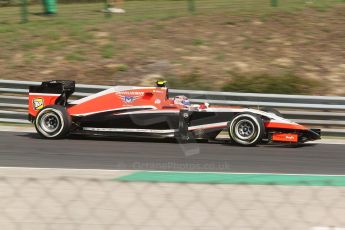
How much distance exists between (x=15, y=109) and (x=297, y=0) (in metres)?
9.72

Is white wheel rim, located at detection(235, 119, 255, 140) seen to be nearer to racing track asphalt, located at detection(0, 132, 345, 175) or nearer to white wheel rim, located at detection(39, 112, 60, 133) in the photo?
racing track asphalt, located at detection(0, 132, 345, 175)

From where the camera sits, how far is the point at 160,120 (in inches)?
434

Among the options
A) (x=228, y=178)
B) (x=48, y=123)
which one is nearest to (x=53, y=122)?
(x=48, y=123)

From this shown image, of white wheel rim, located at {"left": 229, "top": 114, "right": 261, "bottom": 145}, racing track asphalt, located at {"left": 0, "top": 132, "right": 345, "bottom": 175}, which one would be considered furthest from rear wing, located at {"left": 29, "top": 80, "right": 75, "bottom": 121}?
white wheel rim, located at {"left": 229, "top": 114, "right": 261, "bottom": 145}

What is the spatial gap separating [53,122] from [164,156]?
2.32m

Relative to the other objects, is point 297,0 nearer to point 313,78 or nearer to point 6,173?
point 313,78

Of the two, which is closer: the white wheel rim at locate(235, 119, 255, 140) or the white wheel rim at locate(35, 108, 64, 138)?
the white wheel rim at locate(235, 119, 255, 140)

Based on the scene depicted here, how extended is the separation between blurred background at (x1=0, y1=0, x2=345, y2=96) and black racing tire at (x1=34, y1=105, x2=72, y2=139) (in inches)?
150

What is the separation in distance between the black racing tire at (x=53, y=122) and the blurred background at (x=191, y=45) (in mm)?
3800

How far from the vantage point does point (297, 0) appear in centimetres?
1967

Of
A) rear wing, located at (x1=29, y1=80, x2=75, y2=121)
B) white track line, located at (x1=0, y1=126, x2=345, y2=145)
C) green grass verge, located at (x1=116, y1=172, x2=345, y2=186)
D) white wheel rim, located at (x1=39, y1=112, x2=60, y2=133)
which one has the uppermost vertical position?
rear wing, located at (x1=29, y1=80, x2=75, y2=121)

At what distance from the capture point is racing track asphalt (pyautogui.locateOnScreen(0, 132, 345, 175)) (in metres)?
9.52

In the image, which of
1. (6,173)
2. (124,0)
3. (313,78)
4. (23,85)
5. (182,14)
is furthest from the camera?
(124,0)

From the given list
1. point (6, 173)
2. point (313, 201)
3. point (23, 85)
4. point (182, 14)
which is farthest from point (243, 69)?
point (313, 201)
